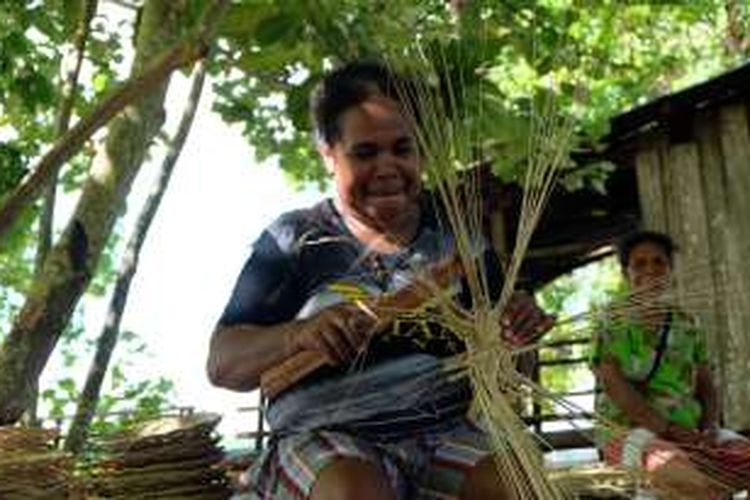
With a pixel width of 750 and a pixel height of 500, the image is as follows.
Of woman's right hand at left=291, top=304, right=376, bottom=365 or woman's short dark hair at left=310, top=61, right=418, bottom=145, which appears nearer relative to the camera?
woman's right hand at left=291, top=304, right=376, bottom=365

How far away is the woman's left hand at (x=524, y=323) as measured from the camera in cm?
215

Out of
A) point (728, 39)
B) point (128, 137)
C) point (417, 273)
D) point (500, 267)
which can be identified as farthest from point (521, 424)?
point (728, 39)

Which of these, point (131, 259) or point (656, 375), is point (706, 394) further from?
point (131, 259)

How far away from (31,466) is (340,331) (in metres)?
0.65

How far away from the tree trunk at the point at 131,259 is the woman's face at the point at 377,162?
6.31ft

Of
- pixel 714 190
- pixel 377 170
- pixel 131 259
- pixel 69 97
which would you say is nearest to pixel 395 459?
pixel 377 170

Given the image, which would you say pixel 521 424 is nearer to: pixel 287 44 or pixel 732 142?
pixel 287 44

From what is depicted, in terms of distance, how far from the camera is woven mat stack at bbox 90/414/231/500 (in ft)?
7.66

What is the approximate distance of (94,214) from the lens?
314cm

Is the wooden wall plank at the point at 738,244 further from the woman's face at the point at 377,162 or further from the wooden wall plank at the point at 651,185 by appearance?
the woman's face at the point at 377,162

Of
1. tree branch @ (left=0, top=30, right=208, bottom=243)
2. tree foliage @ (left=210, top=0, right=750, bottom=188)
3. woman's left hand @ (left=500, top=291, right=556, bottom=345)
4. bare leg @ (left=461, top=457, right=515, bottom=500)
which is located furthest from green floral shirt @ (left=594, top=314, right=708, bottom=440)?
tree branch @ (left=0, top=30, right=208, bottom=243)

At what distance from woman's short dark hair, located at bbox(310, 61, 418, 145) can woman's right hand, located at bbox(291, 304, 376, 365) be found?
1.71 ft

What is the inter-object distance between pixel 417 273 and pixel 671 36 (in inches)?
510

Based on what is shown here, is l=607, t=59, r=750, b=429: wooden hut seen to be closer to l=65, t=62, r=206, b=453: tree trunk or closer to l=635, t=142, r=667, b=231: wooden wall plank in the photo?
l=635, t=142, r=667, b=231: wooden wall plank
